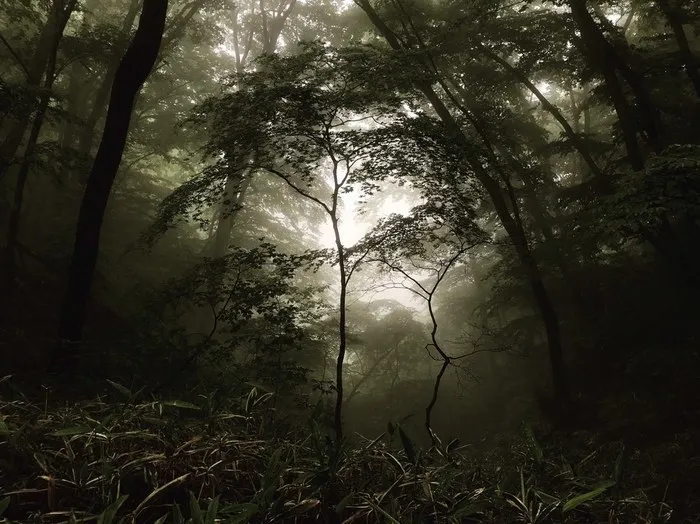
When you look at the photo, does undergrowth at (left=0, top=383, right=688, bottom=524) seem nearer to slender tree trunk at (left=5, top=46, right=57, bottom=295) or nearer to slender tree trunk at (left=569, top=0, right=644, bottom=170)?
slender tree trunk at (left=5, top=46, right=57, bottom=295)

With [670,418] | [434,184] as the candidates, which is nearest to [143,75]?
[434,184]

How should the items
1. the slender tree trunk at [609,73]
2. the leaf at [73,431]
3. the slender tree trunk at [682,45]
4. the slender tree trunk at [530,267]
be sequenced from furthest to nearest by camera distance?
the slender tree trunk at [530,267]
the slender tree trunk at [682,45]
the slender tree trunk at [609,73]
the leaf at [73,431]

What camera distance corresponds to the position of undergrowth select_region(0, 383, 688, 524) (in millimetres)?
2068

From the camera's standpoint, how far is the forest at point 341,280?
2.40 metres

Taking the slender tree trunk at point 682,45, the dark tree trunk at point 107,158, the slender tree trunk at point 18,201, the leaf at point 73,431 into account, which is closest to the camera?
the leaf at point 73,431

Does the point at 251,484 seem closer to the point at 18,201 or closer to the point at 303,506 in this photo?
the point at 303,506

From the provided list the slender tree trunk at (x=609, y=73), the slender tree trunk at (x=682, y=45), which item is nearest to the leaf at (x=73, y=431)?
the slender tree trunk at (x=609, y=73)

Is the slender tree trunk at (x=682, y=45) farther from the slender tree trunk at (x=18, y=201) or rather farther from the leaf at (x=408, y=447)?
the slender tree trunk at (x=18, y=201)

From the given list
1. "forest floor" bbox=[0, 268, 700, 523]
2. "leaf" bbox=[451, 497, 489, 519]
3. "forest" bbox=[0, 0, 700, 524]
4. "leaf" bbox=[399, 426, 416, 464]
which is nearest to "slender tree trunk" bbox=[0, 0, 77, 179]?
"forest" bbox=[0, 0, 700, 524]

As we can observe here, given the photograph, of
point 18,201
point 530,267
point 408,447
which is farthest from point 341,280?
point 18,201

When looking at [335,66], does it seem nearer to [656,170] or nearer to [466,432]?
[656,170]

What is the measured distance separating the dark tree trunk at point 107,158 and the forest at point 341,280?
37 mm

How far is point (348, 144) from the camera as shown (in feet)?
20.5

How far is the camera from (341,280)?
611cm
